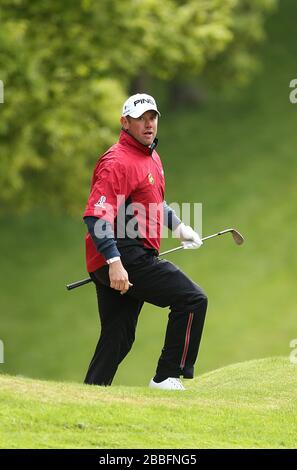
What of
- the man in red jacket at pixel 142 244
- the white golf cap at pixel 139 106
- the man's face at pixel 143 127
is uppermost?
the white golf cap at pixel 139 106

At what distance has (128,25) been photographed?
24.0 m

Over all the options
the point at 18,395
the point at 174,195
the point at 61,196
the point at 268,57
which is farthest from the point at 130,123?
the point at 268,57

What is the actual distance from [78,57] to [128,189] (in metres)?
14.2

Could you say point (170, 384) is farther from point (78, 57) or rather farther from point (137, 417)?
point (78, 57)

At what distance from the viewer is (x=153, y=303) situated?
10562mm

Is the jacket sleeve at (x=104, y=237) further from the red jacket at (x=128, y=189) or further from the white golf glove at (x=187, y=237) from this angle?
the white golf glove at (x=187, y=237)

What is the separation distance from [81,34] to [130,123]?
14.0 m

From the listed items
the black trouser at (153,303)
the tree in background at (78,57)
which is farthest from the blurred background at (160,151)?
the black trouser at (153,303)

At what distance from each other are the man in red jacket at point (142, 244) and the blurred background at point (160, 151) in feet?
37.5

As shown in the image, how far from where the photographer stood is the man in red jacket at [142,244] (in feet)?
33.8

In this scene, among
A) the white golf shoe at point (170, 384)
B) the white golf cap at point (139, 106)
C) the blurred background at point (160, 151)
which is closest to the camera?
the white golf cap at point (139, 106)

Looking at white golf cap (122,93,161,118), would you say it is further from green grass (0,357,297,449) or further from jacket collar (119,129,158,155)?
green grass (0,357,297,449)

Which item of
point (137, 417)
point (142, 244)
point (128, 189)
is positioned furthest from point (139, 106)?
point (137, 417)

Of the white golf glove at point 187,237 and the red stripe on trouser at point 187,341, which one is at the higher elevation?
the white golf glove at point 187,237
